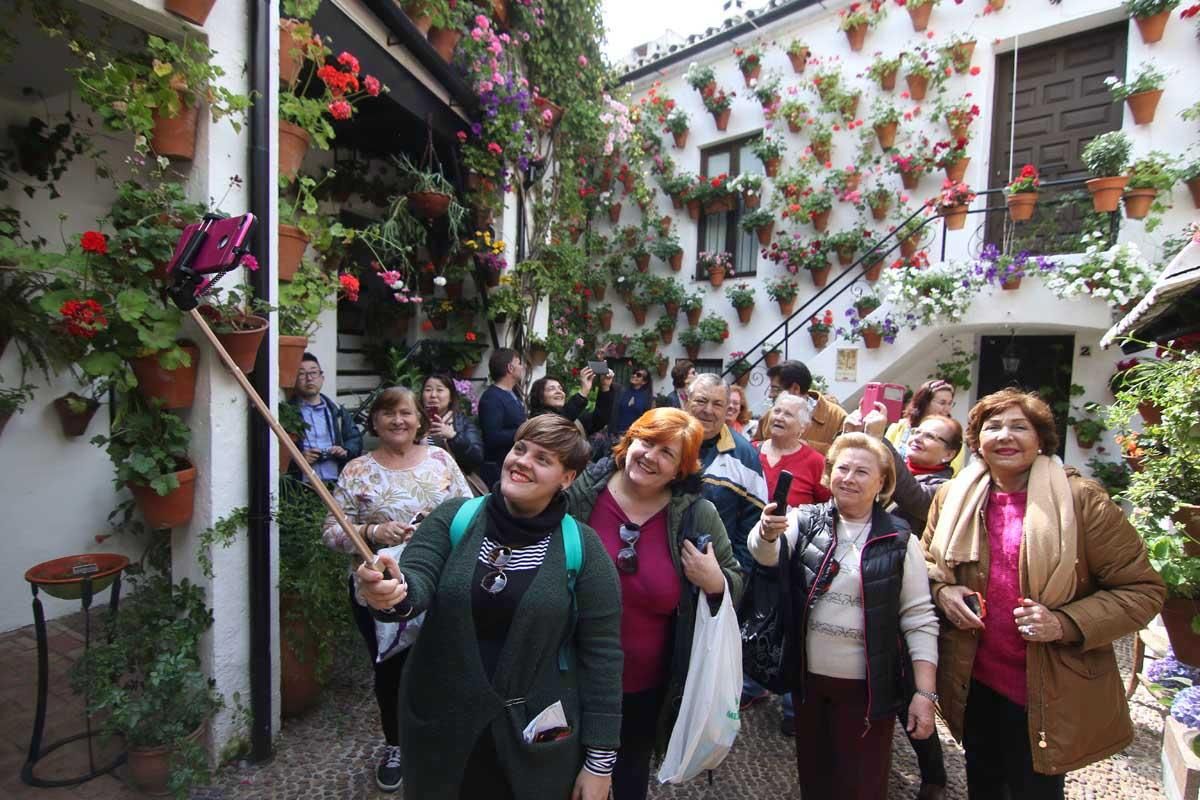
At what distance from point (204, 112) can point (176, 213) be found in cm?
52

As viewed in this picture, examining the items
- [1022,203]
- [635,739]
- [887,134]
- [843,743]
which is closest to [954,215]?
[1022,203]

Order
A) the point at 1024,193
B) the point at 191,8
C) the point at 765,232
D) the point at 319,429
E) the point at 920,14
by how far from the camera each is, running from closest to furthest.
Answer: the point at 191,8 → the point at 319,429 → the point at 1024,193 → the point at 920,14 → the point at 765,232

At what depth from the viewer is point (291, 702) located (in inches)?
127

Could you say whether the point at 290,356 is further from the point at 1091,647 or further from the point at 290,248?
the point at 1091,647

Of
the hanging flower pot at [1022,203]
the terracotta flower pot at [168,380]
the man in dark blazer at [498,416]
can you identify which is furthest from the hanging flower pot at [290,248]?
the hanging flower pot at [1022,203]

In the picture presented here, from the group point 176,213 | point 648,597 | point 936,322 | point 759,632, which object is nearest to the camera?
point 648,597

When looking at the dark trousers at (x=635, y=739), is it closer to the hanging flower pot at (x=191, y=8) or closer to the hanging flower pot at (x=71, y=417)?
the hanging flower pot at (x=191, y=8)

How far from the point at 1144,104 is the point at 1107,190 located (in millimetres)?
1124

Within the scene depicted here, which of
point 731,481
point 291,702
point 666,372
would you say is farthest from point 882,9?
point 291,702

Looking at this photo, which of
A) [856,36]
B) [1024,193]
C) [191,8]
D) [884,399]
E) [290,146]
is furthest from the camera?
[856,36]

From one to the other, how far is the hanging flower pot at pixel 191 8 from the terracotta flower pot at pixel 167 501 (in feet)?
6.42

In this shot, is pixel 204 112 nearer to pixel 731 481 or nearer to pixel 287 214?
pixel 287 214

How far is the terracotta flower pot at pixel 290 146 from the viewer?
304 cm

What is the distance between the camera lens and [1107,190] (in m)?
5.81
